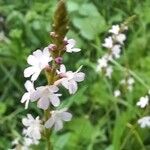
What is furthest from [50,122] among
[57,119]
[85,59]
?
[85,59]

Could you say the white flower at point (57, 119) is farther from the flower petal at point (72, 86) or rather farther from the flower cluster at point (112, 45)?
the flower cluster at point (112, 45)

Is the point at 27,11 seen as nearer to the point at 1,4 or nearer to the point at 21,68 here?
the point at 1,4

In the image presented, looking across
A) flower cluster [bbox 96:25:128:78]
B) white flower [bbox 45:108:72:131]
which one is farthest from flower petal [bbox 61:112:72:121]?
flower cluster [bbox 96:25:128:78]

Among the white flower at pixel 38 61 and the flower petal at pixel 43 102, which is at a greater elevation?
the white flower at pixel 38 61

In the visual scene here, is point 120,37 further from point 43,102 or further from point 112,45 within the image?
point 43,102

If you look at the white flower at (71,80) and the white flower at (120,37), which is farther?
the white flower at (120,37)

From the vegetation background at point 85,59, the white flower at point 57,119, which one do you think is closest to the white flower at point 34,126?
the white flower at point 57,119

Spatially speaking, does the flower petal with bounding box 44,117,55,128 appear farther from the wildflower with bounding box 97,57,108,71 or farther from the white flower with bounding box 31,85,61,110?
the wildflower with bounding box 97,57,108,71
